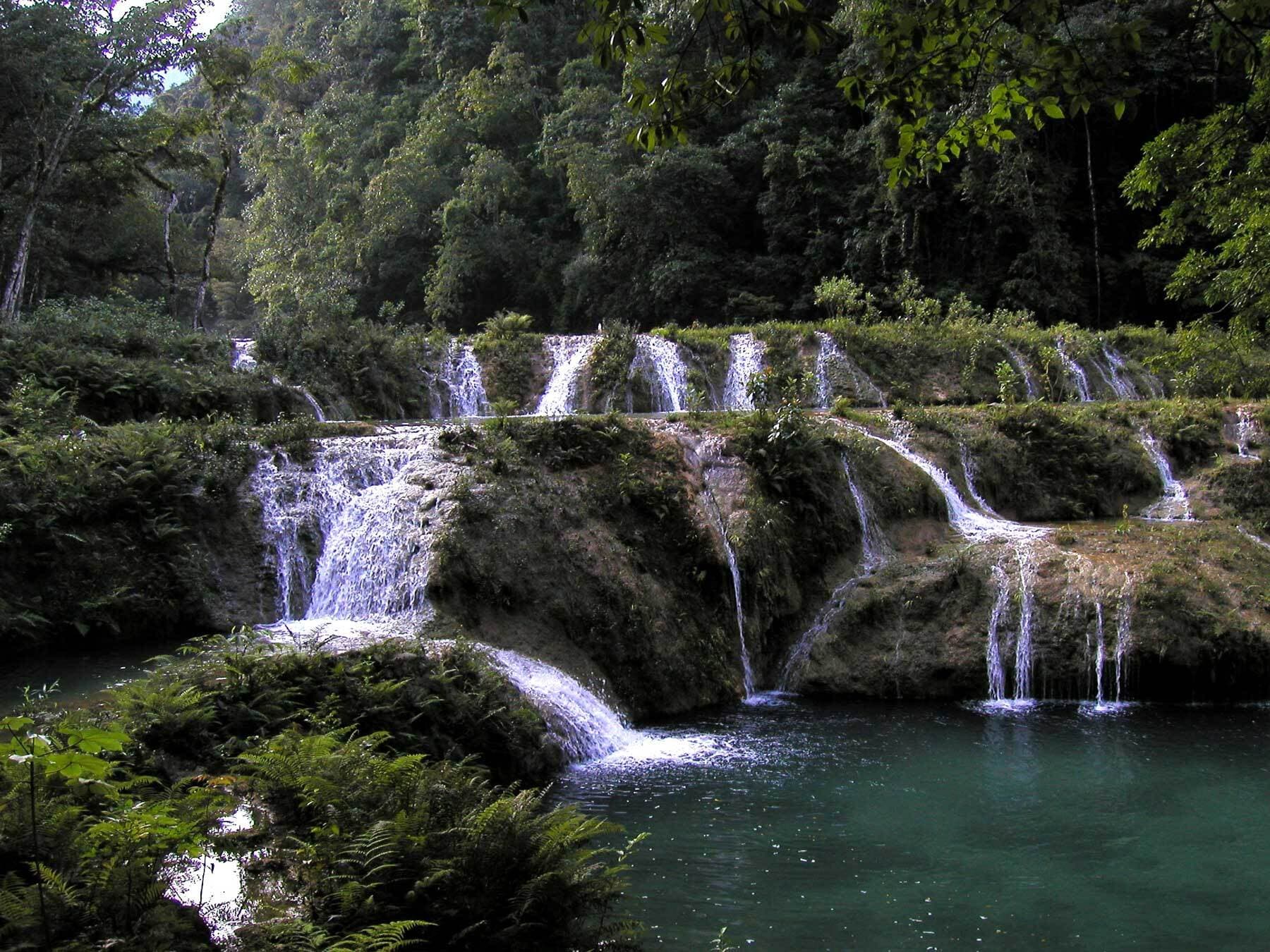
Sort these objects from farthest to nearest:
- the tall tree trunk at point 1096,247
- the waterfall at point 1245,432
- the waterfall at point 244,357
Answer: the tall tree trunk at point 1096,247, the waterfall at point 244,357, the waterfall at point 1245,432

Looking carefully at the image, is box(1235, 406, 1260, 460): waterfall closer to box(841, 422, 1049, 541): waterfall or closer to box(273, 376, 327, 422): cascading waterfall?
box(841, 422, 1049, 541): waterfall

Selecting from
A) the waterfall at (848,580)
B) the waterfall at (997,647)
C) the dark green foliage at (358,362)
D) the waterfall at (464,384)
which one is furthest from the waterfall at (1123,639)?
the dark green foliage at (358,362)

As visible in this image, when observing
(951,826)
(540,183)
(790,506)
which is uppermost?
(540,183)

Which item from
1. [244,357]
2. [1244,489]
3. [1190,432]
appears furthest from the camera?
[244,357]

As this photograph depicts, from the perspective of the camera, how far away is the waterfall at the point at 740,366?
18.1m

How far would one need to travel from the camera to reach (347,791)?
5035 mm

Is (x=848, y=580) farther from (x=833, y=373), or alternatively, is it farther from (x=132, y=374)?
(x=132, y=374)

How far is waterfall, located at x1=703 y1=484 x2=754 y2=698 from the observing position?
11.1m

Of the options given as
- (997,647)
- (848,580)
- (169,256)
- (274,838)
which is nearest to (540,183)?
(169,256)

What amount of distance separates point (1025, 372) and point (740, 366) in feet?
18.4

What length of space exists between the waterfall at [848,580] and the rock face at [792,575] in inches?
1.2

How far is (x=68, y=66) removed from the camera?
21.2 metres

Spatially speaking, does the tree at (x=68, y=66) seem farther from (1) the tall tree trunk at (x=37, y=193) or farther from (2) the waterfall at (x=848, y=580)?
(2) the waterfall at (x=848, y=580)

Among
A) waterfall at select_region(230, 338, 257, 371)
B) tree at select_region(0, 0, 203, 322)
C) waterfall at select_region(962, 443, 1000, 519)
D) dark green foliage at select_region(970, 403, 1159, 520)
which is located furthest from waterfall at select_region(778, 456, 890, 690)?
tree at select_region(0, 0, 203, 322)
